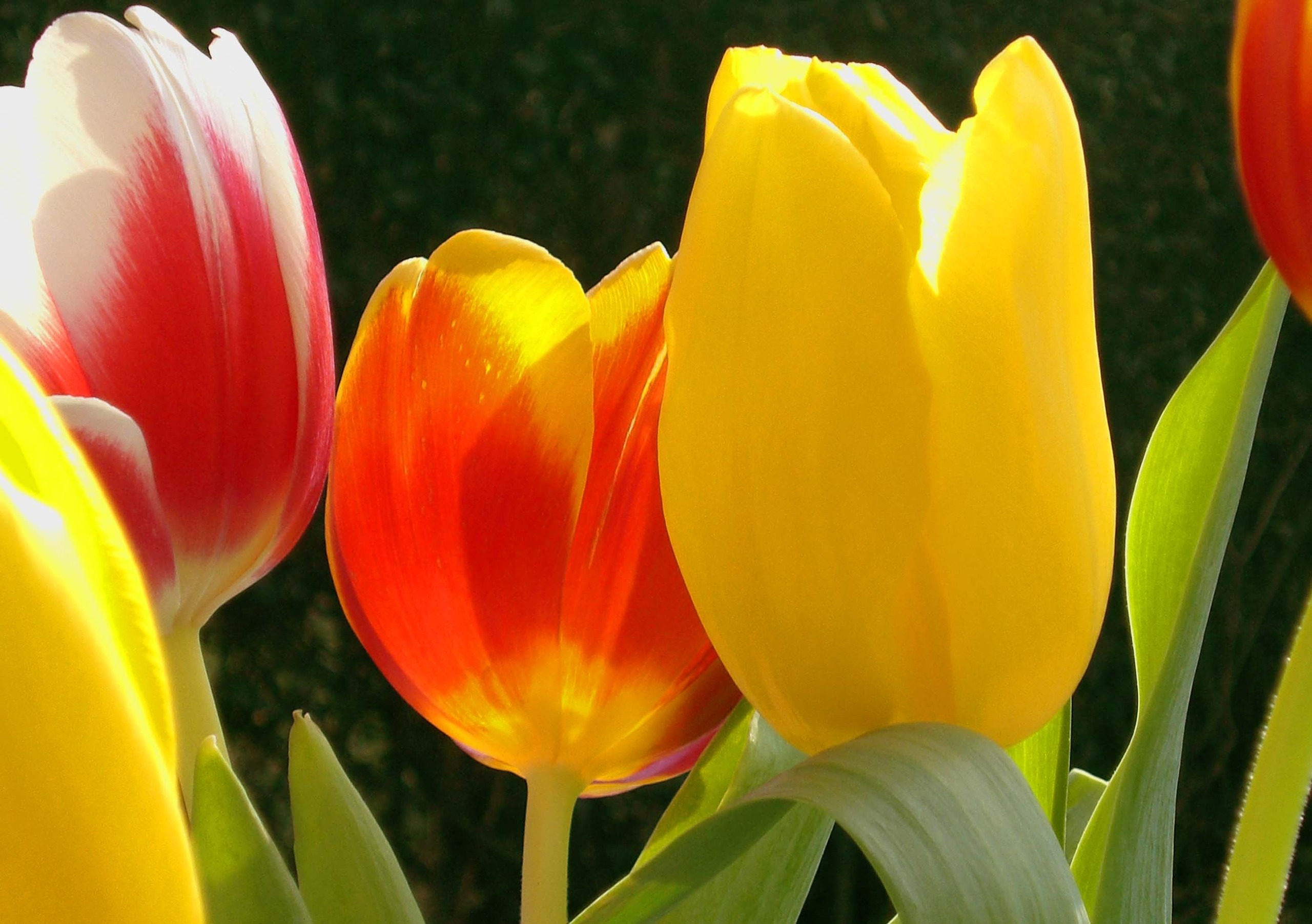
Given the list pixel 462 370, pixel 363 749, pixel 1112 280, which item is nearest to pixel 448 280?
pixel 462 370

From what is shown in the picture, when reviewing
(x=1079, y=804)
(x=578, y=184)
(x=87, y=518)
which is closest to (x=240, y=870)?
(x=87, y=518)

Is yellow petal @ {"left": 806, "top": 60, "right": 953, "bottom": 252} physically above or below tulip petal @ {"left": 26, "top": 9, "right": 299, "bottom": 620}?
above

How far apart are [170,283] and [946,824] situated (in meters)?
0.15

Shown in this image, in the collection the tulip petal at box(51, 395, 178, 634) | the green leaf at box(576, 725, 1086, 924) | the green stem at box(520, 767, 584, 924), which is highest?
the tulip petal at box(51, 395, 178, 634)

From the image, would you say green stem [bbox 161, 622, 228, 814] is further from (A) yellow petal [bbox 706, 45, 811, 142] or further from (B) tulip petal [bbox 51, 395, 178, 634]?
(A) yellow petal [bbox 706, 45, 811, 142]

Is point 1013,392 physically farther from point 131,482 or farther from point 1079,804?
point 1079,804

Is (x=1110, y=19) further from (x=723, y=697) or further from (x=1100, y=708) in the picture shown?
(x=723, y=697)

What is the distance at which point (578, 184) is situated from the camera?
1850mm

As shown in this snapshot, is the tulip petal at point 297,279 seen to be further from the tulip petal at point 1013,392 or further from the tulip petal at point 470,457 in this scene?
the tulip petal at point 1013,392

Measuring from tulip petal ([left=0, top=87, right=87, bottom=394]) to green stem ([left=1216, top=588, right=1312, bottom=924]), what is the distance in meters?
0.21

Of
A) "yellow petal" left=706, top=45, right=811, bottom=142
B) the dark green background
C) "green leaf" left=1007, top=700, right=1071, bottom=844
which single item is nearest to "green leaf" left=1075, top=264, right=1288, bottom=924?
"green leaf" left=1007, top=700, right=1071, bottom=844

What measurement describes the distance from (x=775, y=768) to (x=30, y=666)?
20cm

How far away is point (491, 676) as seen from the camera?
0.24m

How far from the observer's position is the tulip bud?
0.23 metres
